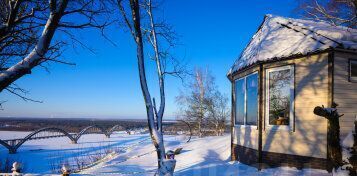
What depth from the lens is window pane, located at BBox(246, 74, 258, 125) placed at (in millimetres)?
9656

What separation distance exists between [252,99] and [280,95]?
1121 millimetres

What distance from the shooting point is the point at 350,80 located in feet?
26.6

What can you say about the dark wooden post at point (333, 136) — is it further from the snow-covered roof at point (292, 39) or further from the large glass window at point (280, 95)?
the large glass window at point (280, 95)

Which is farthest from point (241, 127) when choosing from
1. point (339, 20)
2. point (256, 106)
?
point (339, 20)

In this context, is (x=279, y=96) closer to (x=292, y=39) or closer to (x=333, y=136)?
(x=292, y=39)

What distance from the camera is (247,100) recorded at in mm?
10242

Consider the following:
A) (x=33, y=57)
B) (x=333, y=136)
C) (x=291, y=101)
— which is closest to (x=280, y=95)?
(x=291, y=101)

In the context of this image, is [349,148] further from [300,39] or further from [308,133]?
[300,39]

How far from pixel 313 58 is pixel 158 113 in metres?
4.42

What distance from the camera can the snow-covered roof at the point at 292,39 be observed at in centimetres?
812

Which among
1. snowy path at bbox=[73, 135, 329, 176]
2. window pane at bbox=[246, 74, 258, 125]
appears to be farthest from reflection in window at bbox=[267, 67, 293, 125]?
snowy path at bbox=[73, 135, 329, 176]

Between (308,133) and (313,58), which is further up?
(313,58)

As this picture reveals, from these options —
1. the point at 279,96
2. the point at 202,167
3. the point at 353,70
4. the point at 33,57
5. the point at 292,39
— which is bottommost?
the point at 202,167

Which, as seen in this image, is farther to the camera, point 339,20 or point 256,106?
point 339,20
